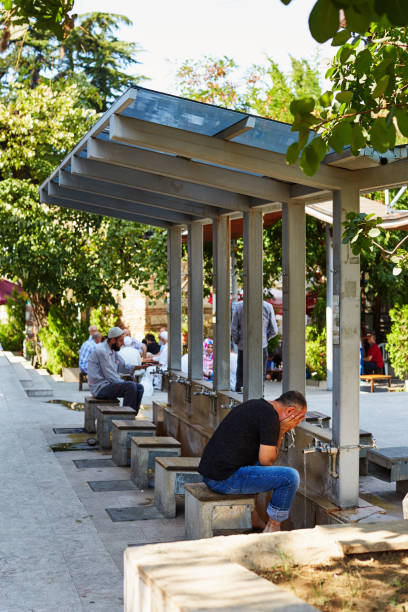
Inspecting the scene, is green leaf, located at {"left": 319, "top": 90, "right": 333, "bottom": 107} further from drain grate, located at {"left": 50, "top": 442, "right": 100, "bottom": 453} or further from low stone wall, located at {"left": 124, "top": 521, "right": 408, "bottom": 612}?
drain grate, located at {"left": 50, "top": 442, "right": 100, "bottom": 453}

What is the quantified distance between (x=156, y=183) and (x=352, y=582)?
4987 mm

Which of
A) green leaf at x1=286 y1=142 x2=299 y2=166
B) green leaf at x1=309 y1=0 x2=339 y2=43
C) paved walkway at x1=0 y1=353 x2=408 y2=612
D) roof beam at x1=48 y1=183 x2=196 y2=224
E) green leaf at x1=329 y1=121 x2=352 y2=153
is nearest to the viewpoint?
green leaf at x1=309 y1=0 x2=339 y2=43

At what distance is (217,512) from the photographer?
5.59 metres

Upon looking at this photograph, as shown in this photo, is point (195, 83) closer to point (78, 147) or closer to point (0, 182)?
point (0, 182)

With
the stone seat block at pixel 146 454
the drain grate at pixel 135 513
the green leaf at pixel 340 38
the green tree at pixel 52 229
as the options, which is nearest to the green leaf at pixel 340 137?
the green leaf at pixel 340 38

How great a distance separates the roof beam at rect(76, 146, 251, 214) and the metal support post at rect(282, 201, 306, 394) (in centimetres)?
117

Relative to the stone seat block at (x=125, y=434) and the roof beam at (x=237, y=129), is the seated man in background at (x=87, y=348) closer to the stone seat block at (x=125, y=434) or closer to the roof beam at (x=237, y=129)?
the stone seat block at (x=125, y=434)

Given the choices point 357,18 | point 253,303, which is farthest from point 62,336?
point 357,18

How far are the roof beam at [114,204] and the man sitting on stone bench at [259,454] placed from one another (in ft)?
15.4

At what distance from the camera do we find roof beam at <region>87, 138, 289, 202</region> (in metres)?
6.77

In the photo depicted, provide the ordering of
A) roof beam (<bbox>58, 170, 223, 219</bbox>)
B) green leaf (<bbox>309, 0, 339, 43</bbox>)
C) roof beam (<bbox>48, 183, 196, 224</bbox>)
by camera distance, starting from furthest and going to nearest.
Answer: roof beam (<bbox>48, 183, 196, 224</bbox>) < roof beam (<bbox>58, 170, 223, 219</bbox>) < green leaf (<bbox>309, 0, 339, 43</bbox>)

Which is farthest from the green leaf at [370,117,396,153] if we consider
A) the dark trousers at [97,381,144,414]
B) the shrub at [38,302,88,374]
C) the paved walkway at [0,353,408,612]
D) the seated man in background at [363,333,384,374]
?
the shrub at [38,302,88,374]

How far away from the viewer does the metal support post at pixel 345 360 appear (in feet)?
18.9

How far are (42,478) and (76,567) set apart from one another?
3006 mm
